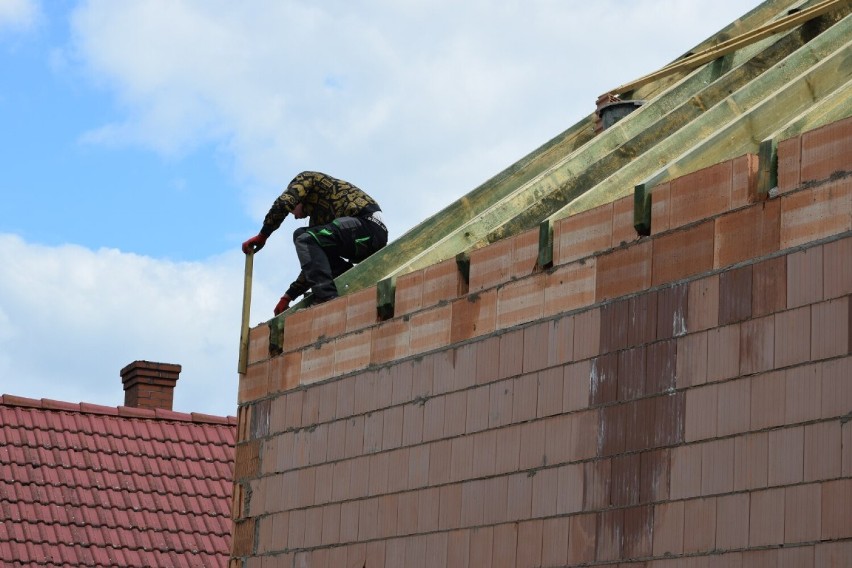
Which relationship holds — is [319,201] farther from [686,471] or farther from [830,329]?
[830,329]

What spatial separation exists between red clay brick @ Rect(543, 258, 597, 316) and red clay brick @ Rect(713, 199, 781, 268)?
917 millimetres

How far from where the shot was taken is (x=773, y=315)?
24.8 ft

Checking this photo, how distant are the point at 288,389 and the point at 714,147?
3.51 m

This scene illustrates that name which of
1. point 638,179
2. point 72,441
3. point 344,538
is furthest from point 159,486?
point 638,179

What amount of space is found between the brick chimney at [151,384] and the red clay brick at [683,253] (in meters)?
12.6

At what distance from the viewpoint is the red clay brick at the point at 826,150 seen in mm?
7395

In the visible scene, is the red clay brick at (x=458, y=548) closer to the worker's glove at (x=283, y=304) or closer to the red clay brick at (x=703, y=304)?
the red clay brick at (x=703, y=304)

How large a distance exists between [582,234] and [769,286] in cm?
144

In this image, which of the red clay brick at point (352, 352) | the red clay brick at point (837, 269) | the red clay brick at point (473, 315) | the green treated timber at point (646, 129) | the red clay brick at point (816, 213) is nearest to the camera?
the red clay brick at point (837, 269)

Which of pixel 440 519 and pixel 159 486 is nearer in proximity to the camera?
pixel 440 519

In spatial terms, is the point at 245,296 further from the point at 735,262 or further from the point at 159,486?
the point at 159,486

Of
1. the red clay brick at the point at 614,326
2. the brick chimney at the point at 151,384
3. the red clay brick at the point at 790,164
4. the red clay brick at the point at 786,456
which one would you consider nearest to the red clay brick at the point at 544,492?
the red clay brick at the point at 614,326

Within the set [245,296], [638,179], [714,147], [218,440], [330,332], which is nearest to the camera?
[714,147]

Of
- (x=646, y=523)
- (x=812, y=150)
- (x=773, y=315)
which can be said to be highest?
(x=812, y=150)
